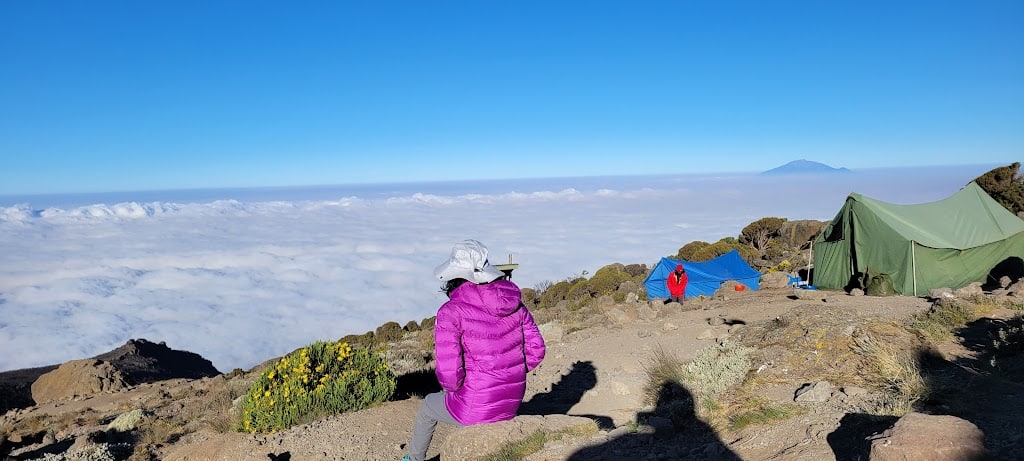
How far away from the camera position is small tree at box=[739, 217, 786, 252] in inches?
1191

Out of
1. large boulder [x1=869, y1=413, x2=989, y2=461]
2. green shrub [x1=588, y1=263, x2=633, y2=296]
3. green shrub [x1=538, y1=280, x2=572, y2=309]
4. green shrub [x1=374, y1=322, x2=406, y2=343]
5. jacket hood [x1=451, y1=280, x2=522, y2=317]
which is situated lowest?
green shrub [x1=374, y1=322, x2=406, y2=343]

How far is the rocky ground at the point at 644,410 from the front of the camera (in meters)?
4.01

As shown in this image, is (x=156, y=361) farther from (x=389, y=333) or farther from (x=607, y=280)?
(x=607, y=280)

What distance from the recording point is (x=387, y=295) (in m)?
96.8

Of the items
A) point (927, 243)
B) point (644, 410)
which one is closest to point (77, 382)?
point (644, 410)

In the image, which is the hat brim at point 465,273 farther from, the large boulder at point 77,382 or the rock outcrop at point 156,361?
the rock outcrop at point 156,361

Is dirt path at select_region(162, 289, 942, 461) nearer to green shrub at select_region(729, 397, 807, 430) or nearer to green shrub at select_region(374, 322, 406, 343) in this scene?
green shrub at select_region(729, 397, 807, 430)

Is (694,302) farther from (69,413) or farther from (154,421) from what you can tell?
(69,413)

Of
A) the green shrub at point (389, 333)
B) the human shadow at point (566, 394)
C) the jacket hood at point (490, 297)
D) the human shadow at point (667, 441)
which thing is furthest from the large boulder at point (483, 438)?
the green shrub at point (389, 333)

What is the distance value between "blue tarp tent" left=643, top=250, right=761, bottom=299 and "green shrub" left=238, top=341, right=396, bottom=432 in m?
12.0

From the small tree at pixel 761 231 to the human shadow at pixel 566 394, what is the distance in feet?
→ 78.5

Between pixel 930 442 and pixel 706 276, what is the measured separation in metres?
14.8

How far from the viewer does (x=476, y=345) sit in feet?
12.9

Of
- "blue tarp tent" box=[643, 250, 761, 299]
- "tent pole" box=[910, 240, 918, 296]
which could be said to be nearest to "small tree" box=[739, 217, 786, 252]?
"blue tarp tent" box=[643, 250, 761, 299]
